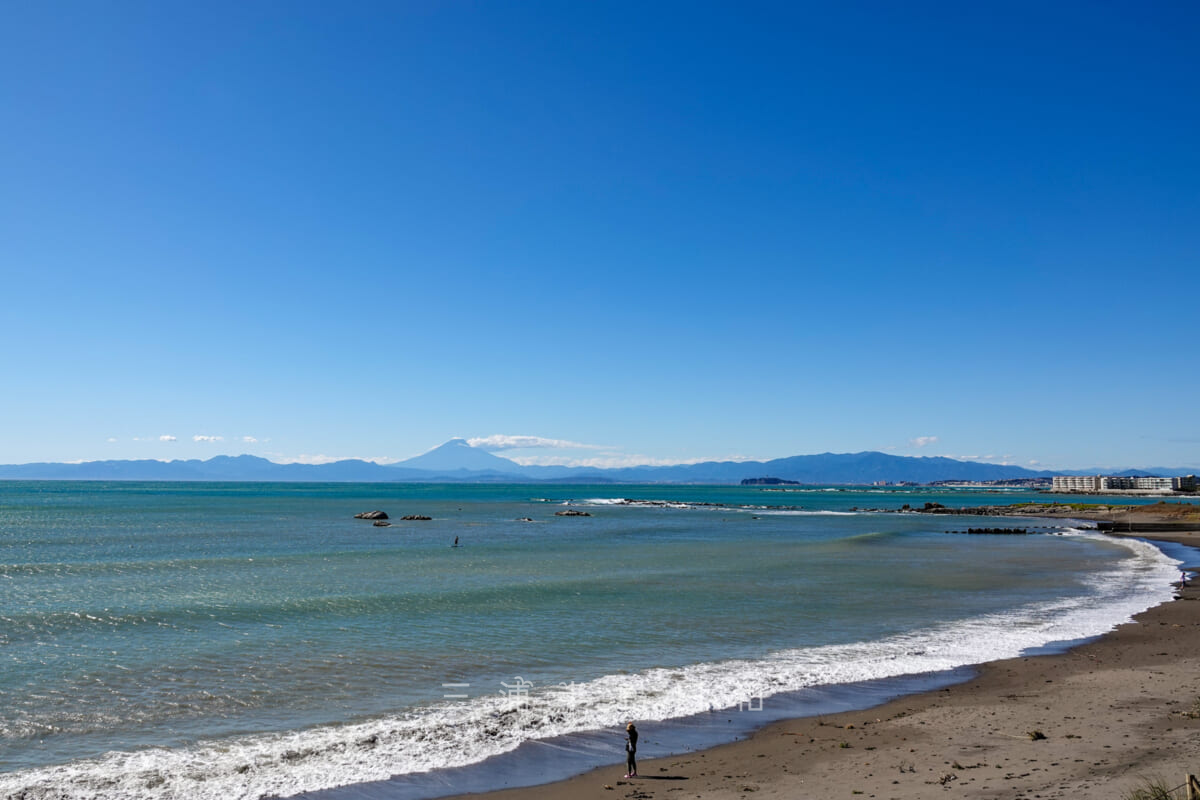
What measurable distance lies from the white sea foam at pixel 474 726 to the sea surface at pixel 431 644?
7cm

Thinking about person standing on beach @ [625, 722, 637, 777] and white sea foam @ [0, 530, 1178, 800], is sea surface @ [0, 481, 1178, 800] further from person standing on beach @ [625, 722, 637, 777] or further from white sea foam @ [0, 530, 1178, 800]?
person standing on beach @ [625, 722, 637, 777]

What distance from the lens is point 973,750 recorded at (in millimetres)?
14781

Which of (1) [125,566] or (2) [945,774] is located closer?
(2) [945,774]

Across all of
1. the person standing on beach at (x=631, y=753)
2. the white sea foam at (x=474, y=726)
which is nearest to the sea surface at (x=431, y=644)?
the white sea foam at (x=474, y=726)

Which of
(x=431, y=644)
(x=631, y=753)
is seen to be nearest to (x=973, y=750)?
(x=631, y=753)

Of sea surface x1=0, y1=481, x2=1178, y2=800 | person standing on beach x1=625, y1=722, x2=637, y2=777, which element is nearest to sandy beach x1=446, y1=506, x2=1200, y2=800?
person standing on beach x1=625, y1=722, x2=637, y2=777

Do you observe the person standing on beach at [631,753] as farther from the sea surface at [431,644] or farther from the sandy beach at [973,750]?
the sea surface at [431,644]

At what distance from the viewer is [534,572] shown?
1790 inches

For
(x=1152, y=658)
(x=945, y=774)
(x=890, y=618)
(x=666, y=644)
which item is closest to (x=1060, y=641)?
(x=1152, y=658)

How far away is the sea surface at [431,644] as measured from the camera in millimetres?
15719

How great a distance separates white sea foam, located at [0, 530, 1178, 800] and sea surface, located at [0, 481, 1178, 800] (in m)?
0.07

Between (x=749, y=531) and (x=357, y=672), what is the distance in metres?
70.0

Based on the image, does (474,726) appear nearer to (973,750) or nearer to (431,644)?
(431,644)

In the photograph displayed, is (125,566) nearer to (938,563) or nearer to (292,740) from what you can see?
(292,740)
